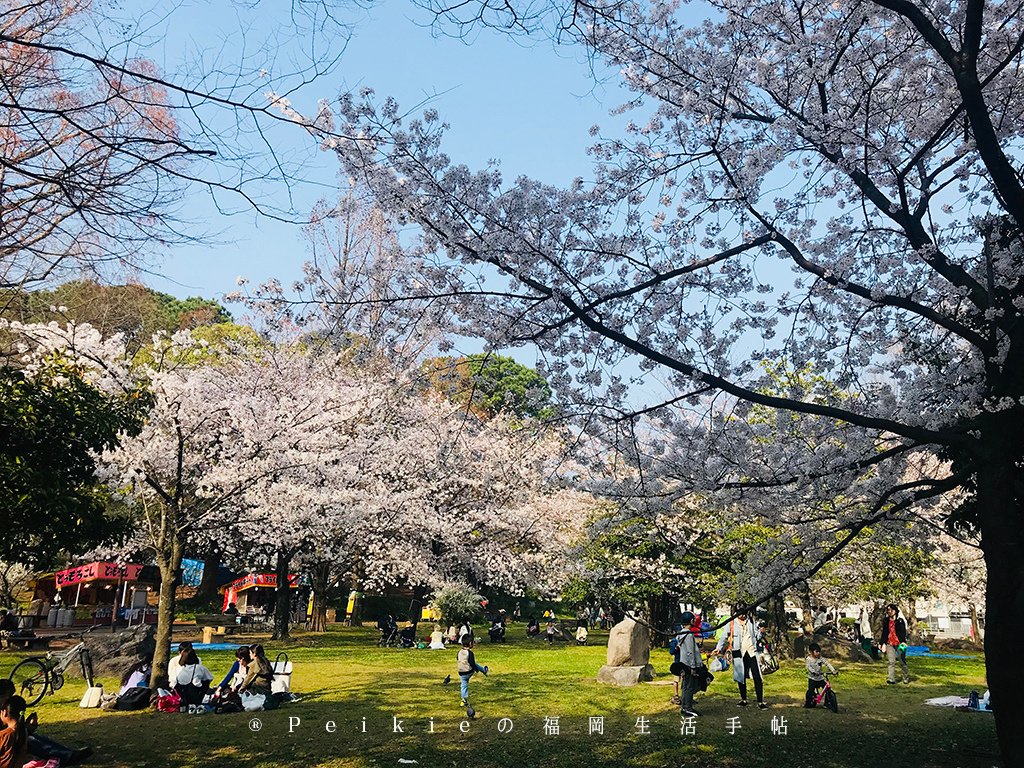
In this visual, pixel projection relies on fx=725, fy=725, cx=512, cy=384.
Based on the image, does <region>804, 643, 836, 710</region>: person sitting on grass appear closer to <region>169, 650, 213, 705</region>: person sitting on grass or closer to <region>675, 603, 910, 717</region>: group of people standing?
<region>675, 603, 910, 717</region>: group of people standing

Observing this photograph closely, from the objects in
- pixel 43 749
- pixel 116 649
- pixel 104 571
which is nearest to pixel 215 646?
pixel 104 571

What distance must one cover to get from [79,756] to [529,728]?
4921 millimetres

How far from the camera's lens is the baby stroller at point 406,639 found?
20375 mm

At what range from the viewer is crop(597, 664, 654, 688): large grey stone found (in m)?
12.8

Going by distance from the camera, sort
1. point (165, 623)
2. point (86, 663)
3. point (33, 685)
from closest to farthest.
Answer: point (165, 623) → point (33, 685) → point (86, 663)

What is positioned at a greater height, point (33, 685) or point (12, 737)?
point (12, 737)

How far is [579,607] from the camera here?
2967cm

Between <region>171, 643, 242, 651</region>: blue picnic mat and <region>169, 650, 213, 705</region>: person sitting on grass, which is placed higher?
<region>169, 650, 213, 705</region>: person sitting on grass

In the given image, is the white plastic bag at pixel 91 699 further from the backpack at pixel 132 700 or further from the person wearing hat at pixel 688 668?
the person wearing hat at pixel 688 668

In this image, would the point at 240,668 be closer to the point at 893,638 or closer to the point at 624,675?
the point at 624,675

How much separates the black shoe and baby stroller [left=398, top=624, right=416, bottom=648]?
44.9ft

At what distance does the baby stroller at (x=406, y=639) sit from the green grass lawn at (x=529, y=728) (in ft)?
20.4

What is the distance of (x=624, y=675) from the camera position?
42.4ft

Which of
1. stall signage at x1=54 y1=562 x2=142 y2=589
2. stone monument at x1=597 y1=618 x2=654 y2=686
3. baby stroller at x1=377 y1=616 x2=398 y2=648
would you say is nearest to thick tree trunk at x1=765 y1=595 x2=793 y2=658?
stone monument at x1=597 y1=618 x2=654 y2=686
